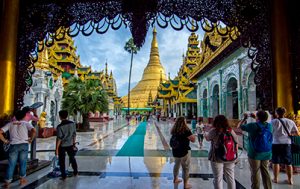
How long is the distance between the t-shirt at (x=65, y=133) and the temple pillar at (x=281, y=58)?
4.61 meters

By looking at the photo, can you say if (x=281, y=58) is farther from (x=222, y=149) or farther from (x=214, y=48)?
(x=214, y=48)

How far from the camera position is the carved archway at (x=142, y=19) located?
15.8 feet

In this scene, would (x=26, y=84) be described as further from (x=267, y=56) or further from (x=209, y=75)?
(x=209, y=75)

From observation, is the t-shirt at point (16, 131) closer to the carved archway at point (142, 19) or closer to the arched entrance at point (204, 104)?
the carved archway at point (142, 19)

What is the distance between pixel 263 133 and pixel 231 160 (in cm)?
80

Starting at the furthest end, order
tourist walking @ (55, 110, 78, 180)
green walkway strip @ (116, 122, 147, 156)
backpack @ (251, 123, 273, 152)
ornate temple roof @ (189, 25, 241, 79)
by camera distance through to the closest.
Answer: ornate temple roof @ (189, 25, 241, 79)
green walkway strip @ (116, 122, 147, 156)
tourist walking @ (55, 110, 78, 180)
backpack @ (251, 123, 273, 152)

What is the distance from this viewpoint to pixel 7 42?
4.86m

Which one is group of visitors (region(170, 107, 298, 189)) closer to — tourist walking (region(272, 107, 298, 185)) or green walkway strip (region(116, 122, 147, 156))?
tourist walking (region(272, 107, 298, 185))

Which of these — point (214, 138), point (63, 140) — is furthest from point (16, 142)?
point (214, 138)

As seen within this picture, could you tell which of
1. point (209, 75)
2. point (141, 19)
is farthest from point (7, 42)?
point (209, 75)

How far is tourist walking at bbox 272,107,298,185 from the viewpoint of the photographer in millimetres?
4637

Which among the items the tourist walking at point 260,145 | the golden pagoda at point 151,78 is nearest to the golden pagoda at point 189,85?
the tourist walking at point 260,145

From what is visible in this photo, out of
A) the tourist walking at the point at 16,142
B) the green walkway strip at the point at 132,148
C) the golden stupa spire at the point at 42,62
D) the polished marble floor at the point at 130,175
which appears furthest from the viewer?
the golden stupa spire at the point at 42,62

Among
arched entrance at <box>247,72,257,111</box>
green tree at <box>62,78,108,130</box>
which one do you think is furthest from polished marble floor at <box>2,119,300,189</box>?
green tree at <box>62,78,108,130</box>
